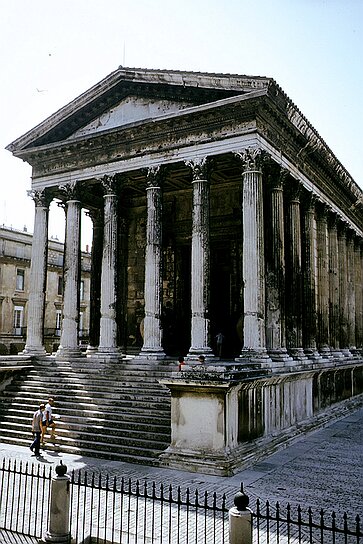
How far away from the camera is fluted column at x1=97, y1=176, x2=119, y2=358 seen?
61.6 ft

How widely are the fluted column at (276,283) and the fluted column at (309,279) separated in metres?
2.44

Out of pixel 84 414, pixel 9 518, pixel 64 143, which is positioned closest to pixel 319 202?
pixel 64 143

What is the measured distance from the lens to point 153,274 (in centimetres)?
1798

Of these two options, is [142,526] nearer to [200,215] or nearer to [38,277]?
[200,215]

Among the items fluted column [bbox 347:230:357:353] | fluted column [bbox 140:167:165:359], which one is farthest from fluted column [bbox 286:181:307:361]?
fluted column [bbox 347:230:357:353]

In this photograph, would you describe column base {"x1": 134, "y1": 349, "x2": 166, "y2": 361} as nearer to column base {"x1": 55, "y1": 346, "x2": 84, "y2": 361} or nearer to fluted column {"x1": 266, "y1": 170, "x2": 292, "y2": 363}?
column base {"x1": 55, "y1": 346, "x2": 84, "y2": 361}

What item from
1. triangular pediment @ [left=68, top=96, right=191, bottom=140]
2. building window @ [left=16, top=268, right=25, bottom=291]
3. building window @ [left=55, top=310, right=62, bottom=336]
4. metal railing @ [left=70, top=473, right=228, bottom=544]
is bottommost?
metal railing @ [left=70, top=473, right=228, bottom=544]

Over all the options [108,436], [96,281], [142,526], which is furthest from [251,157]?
[142,526]

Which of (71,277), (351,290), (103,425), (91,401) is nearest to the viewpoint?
(103,425)

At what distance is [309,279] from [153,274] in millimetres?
6129

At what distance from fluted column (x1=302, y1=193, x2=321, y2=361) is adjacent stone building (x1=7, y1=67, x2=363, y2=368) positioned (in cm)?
4

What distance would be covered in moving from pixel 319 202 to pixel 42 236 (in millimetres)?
10909

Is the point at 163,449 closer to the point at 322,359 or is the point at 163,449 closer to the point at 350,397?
the point at 322,359

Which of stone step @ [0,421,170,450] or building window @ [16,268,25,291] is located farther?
building window @ [16,268,25,291]
